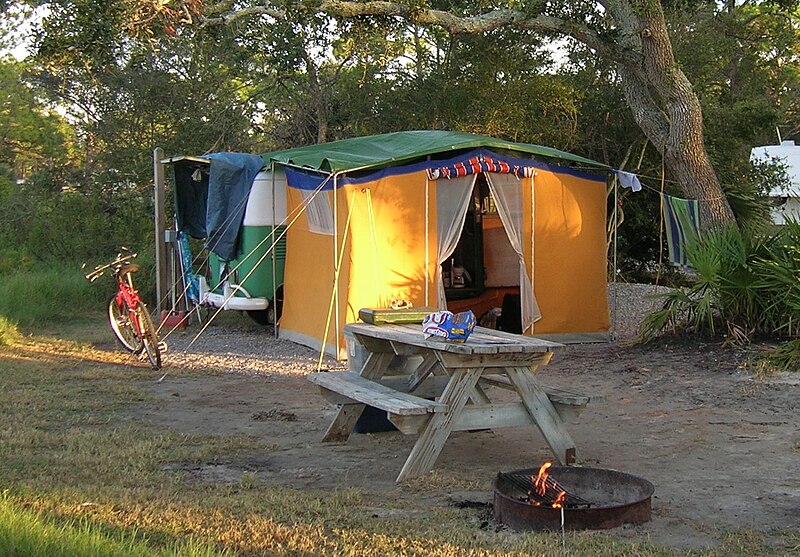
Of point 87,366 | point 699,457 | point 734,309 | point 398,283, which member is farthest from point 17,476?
point 734,309

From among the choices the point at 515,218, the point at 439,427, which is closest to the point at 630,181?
the point at 515,218

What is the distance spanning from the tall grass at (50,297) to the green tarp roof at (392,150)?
4048 mm

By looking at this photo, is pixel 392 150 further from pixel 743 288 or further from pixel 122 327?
pixel 743 288

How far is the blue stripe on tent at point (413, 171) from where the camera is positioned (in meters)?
10.5

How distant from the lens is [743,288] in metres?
9.68

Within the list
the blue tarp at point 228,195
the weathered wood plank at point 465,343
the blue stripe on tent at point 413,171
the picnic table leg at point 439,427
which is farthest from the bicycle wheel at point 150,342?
the picnic table leg at point 439,427

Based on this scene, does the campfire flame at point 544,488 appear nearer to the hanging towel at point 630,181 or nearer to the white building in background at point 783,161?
the hanging towel at point 630,181

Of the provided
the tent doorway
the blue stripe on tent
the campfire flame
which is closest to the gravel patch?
the tent doorway

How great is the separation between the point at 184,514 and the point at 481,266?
8.33m

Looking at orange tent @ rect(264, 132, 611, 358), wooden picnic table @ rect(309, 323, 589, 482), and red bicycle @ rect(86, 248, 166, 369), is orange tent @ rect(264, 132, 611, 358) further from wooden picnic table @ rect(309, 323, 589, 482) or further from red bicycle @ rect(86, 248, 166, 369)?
wooden picnic table @ rect(309, 323, 589, 482)

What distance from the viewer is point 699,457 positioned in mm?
6051

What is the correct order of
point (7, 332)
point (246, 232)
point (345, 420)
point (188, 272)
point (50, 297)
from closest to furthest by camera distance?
point (345, 420) < point (7, 332) < point (246, 232) < point (188, 272) < point (50, 297)

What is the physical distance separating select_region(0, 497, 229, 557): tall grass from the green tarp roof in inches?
263

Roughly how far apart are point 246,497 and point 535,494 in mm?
1465
